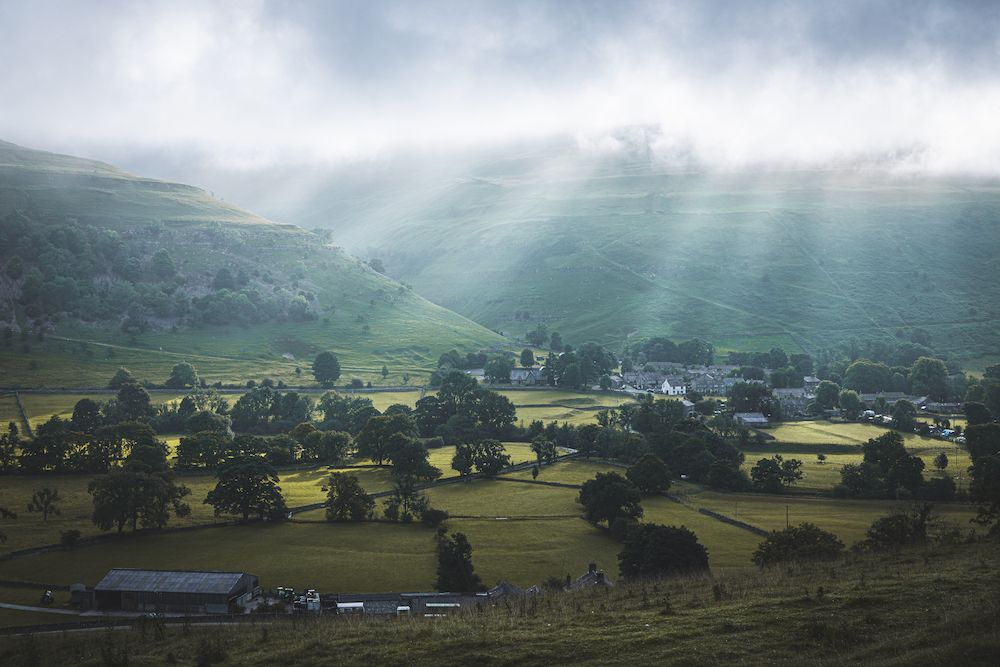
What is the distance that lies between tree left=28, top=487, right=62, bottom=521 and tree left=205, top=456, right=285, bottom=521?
11654mm

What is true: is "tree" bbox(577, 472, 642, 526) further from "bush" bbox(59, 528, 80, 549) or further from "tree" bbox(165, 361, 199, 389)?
"tree" bbox(165, 361, 199, 389)

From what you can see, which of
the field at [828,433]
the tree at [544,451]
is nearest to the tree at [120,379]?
the tree at [544,451]

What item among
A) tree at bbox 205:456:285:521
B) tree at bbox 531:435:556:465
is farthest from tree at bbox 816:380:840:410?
tree at bbox 205:456:285:521

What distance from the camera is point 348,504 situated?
63.8 metres

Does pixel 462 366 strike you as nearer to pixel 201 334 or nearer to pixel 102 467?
pixel 201 334

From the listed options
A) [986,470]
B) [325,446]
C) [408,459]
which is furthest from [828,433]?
[325,446]

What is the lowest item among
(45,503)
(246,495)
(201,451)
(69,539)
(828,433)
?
(69,539)

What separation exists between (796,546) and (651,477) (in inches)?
1090

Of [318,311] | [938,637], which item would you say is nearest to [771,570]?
[938,637]

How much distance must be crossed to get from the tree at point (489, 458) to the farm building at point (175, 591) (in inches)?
1409

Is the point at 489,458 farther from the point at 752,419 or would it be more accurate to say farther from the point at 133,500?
the point at 752,419

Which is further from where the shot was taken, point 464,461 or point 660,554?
point 464,461

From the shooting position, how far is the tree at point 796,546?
44500 mm

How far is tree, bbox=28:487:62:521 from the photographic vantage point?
6237 cm
